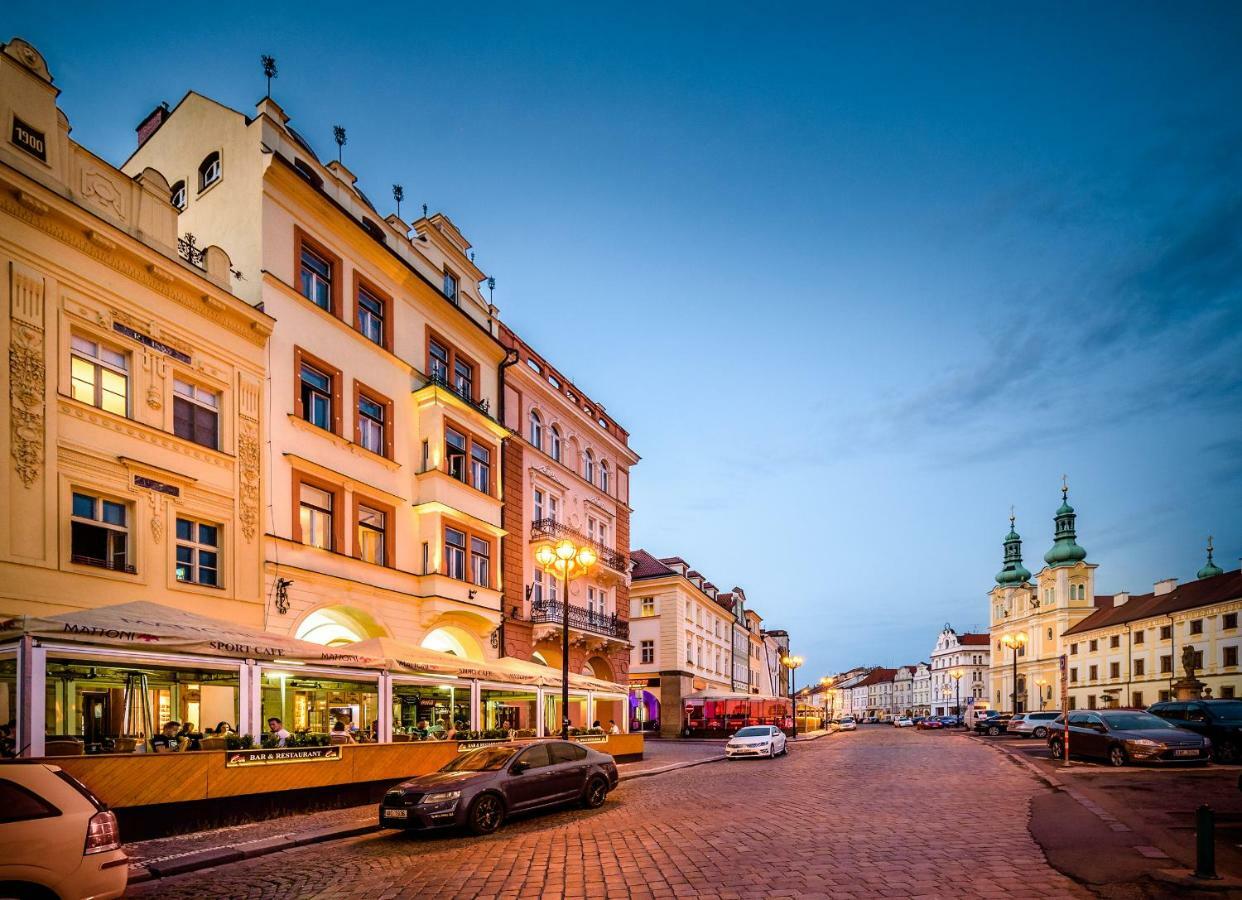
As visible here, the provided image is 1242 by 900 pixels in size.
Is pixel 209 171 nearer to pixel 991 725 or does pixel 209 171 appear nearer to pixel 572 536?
pixel 572 536

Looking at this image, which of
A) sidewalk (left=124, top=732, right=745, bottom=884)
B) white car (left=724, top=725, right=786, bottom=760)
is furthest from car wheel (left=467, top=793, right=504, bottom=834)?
white car (left=724, top=725, right=786, bottom=760)

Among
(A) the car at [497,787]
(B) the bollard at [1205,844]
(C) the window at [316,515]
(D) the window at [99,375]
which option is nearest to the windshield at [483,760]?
(A) the car at [497,787]

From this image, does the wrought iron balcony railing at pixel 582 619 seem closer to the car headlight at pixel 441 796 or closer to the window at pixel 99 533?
the window at pixel 99 533

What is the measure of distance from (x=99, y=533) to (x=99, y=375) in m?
3.14

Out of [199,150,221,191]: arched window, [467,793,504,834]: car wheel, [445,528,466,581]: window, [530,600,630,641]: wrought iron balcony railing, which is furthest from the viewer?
[530,600,630,641]: wrought iron balcony railing

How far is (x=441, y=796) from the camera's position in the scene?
39.3 feet

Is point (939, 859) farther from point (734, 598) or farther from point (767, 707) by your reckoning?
point (734, 598)

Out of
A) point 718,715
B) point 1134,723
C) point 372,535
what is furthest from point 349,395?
point 718,715

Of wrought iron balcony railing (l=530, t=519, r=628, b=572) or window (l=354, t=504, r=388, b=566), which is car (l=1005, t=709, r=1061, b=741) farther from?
window (l=354, t=504, r=388, b=566)

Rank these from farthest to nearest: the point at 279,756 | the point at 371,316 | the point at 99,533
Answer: the point at 371,316 < the point at 99,533 < the point at 279,756

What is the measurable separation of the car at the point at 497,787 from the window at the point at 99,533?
25.1 ft

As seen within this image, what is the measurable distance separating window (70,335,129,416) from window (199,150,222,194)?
745 cm

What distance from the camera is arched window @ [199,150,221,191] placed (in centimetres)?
2220

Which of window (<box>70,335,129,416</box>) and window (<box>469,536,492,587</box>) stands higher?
window (<box>70,335,129,416</box>)
